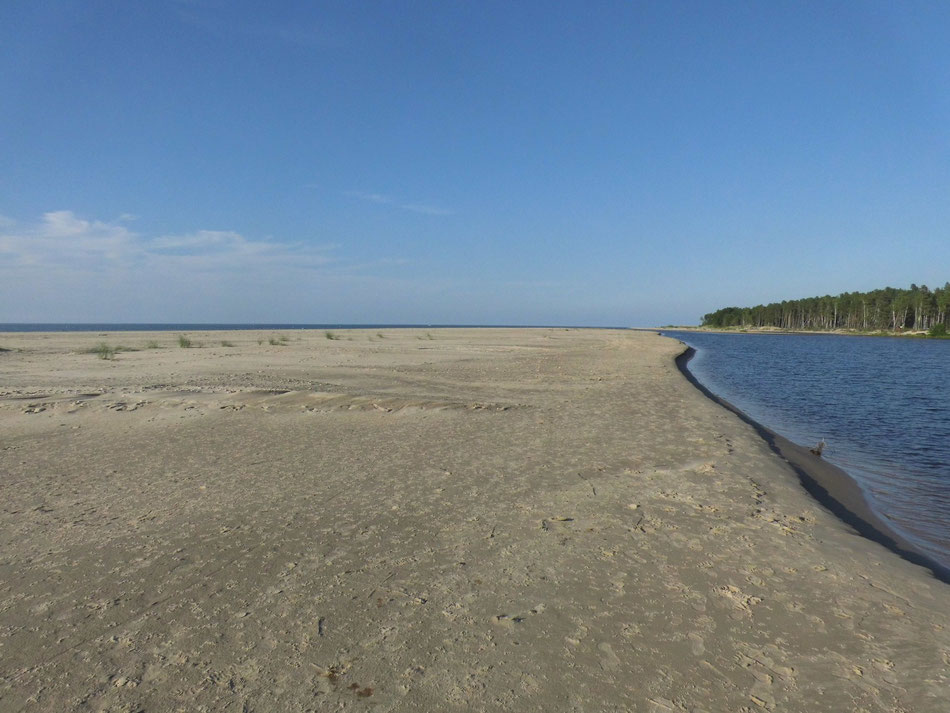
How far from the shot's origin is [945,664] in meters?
3.35

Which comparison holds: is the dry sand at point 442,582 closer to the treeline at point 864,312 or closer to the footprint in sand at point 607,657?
the footprint in sand at point 607,657

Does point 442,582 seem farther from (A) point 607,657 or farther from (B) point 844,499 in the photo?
(B) point 844,499

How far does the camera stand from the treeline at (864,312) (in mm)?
106000

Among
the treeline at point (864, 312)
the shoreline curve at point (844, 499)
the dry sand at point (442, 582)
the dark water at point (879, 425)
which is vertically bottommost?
the dark water at point (879, 425)

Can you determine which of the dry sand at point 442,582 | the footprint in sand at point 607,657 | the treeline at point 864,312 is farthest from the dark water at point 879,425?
the treeline at point 864,312

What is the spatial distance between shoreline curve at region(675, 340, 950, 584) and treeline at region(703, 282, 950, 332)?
117176 millimetres

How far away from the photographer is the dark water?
754 centimetres

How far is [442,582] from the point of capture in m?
4.36

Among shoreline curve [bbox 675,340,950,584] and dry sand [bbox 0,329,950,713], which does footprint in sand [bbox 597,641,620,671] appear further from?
shoreline curve [bbox 675,340,950,584]

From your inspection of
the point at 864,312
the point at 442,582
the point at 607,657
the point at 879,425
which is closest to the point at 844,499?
the point at 607,657

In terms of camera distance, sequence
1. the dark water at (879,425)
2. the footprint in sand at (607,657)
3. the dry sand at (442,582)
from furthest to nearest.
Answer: the dark water at (879,425), the footprint in sand at (607,657), the dry sand at (442,582)

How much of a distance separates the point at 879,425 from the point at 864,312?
142 m

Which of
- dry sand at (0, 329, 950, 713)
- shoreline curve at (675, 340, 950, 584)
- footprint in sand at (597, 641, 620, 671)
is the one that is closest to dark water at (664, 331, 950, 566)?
shoreline curve at (675, 340, 950, 584)

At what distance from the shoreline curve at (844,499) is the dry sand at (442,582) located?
46 cm
